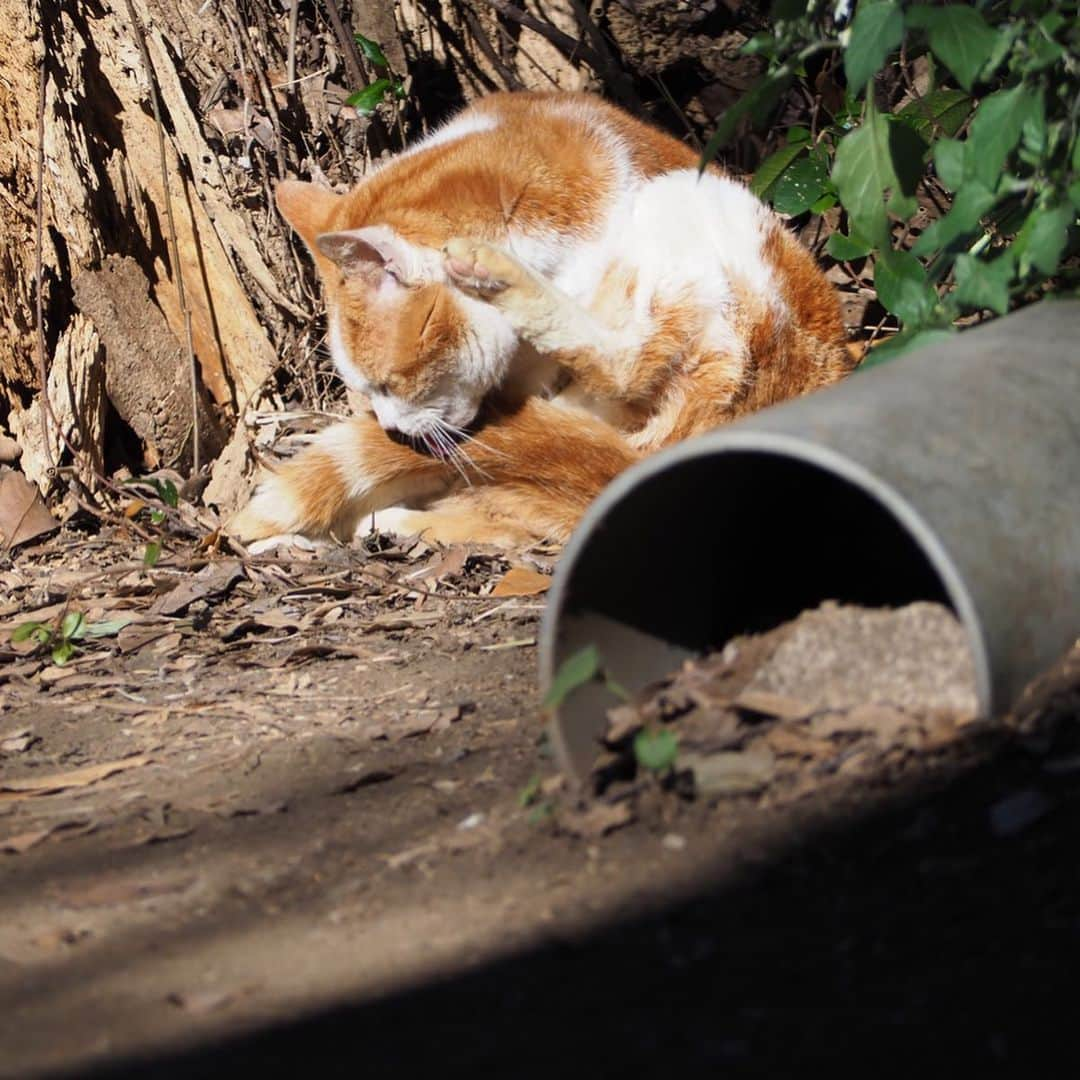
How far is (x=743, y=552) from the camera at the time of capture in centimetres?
237

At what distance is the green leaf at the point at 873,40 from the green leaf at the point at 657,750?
1.06 m

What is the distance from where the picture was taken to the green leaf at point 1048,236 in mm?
2258

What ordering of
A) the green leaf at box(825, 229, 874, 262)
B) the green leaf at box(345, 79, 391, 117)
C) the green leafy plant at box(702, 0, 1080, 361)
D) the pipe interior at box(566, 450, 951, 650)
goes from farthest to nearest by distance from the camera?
the green leaf at box(345, 79, 391, 117) < the green leaf at box(825, 229, 874, 262) < the green leafy plant at box(702, 0, 1080, 361) < the pipe interior at box(566, 450, 951, 650)

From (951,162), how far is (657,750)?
3.76 ft

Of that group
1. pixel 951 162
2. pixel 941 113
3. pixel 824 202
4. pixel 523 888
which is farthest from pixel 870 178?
pixel 824 202

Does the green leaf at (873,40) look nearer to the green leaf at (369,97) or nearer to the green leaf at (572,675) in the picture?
the green leaf at (572,675)

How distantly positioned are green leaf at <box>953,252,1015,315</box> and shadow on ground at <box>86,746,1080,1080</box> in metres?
0.86

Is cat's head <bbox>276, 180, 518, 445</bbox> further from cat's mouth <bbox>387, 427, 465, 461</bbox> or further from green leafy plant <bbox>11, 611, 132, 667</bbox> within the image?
green leafy plant <bbox>11, 611, 132, 667</bbox>

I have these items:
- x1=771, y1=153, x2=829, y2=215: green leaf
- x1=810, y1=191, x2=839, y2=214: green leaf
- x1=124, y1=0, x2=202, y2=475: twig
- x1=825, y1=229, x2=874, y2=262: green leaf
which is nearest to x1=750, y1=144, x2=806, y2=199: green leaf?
x1=771, y1=153, x2=829, y2=215: green leaf

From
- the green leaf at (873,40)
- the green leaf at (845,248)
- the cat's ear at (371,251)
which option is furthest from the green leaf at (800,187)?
the green leaf at (873,40)

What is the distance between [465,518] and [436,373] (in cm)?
39

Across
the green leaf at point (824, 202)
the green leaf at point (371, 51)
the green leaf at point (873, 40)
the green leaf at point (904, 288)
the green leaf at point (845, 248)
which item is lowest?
the green leaf at point (845, 248)

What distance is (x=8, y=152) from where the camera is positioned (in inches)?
157

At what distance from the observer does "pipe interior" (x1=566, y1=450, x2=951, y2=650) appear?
6.97 ft
